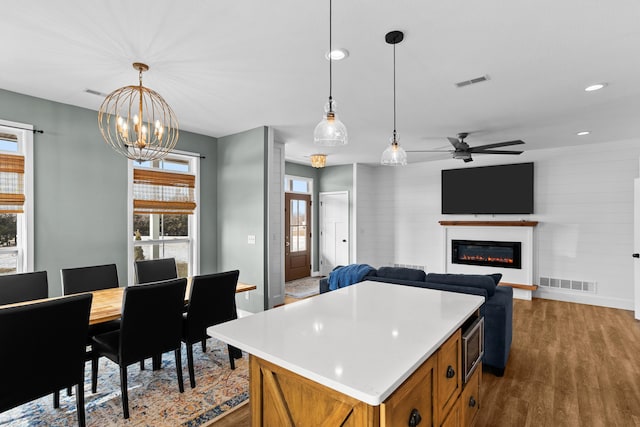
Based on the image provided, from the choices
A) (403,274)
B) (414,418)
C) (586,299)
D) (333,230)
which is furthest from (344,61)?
(586,299)

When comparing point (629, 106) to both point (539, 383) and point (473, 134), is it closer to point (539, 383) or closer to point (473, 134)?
point (473, 134)

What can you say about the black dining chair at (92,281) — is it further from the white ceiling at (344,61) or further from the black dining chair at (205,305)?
the white ceiling at (344,61)

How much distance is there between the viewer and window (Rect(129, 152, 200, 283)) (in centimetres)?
428

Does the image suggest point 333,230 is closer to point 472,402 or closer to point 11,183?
point 11,183

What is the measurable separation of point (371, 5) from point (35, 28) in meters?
2.18

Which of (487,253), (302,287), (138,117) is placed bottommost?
(302,287)

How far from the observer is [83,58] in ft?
8.59

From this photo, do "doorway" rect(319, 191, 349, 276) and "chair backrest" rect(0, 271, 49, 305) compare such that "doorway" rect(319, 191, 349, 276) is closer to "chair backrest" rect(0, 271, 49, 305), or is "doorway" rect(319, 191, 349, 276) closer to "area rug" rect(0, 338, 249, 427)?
"area rug" rect(0, 338, 249, 427)

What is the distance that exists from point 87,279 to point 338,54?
9.77ft

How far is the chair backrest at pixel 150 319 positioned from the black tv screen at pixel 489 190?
5.55 meters

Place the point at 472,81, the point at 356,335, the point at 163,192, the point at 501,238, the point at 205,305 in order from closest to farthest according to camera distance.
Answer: the point at 356,335
the point at 205,305
the point at 472,81
the point at 163,192
the point at 501,238

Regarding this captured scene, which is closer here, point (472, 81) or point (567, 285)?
point (472, 81)

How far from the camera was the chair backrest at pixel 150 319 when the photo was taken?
2.28 metres

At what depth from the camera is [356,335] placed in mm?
1420
